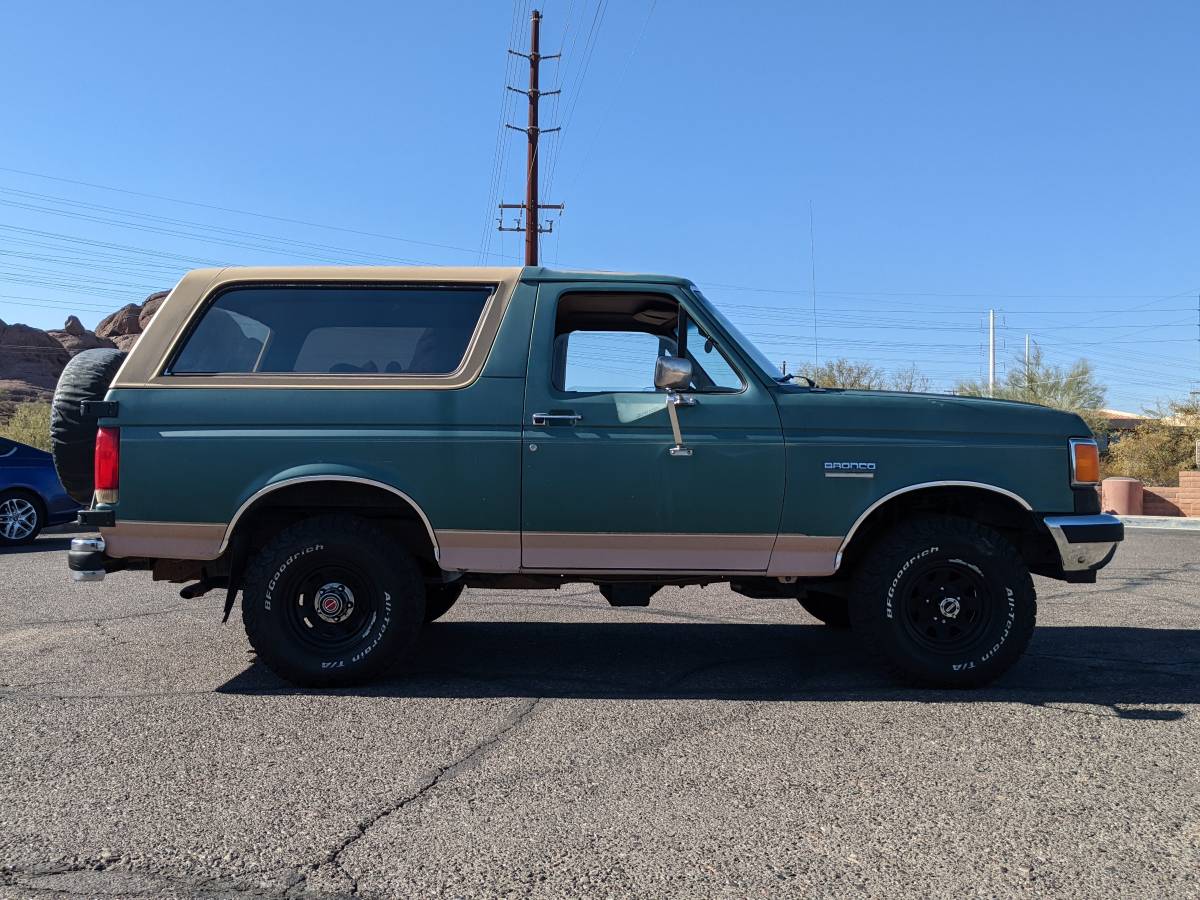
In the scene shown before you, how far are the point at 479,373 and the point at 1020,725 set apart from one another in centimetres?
300

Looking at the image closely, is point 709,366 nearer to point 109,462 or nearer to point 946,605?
point 946,605

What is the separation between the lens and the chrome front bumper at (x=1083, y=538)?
4.77 metres

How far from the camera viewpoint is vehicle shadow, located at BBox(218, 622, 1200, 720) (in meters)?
4.70

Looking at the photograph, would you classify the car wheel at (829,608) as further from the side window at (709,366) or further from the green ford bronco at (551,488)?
the side window at (709,366)

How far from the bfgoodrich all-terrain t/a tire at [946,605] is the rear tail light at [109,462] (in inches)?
148

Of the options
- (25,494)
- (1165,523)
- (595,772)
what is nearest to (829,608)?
(595,772)

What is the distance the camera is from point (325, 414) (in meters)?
4.80

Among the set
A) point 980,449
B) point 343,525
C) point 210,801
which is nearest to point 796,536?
point 980,449

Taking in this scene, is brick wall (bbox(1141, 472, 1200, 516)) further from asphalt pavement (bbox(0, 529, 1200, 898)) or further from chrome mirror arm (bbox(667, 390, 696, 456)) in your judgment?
chrome mirror arm (bbox(667, 390, 696, 456))

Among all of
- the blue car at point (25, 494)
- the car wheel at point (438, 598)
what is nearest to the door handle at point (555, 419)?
the car wheel at point (438, 598)

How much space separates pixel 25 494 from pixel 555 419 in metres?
9.48

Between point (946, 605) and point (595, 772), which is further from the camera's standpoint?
point (946, 605)

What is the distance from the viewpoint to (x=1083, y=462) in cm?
487

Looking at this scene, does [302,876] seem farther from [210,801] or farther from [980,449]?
[980,449]
